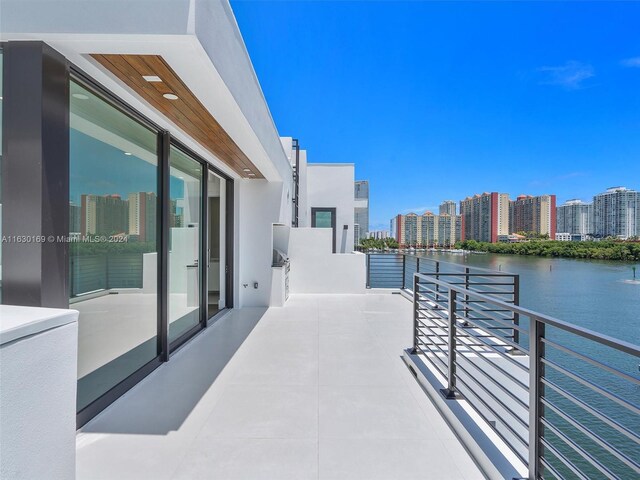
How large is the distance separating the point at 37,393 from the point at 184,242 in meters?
2.88

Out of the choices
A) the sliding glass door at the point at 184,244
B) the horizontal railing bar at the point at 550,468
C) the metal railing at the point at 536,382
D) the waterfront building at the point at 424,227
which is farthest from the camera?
the waterfront building at the point at 424,227

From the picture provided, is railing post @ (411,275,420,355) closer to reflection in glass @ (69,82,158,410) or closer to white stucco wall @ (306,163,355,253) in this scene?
reflection in glass @ (69,82,158,410)

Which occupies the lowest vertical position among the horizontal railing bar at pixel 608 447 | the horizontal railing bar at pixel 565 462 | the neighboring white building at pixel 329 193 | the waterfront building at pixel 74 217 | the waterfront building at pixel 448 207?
the horizontal railing bar at pixel 565 462

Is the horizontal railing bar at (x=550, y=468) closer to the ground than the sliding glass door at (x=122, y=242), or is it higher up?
closer to the ground

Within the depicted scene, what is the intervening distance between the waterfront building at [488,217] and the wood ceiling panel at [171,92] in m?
38.9

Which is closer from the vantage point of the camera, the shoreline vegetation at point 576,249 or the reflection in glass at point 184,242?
the reflection in glass at point 184,242

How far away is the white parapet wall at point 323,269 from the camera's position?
25.0 ft

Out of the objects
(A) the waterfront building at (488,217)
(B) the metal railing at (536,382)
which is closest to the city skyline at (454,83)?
(B) the metal railing at (536,382)

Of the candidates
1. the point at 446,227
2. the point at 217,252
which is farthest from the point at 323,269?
the point at 446,227

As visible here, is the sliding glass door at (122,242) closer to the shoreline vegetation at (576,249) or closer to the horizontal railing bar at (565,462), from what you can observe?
the horizontal railing bar at (565,462)

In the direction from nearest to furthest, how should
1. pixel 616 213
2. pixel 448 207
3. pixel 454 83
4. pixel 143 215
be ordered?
pixel 143 215, pixel 454 83, pixel 616 213, pixel 448 207

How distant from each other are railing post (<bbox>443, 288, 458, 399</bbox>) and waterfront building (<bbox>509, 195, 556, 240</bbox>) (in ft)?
141

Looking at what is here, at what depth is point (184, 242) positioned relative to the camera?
154 inches

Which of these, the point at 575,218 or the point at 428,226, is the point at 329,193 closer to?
the point at 428,226
